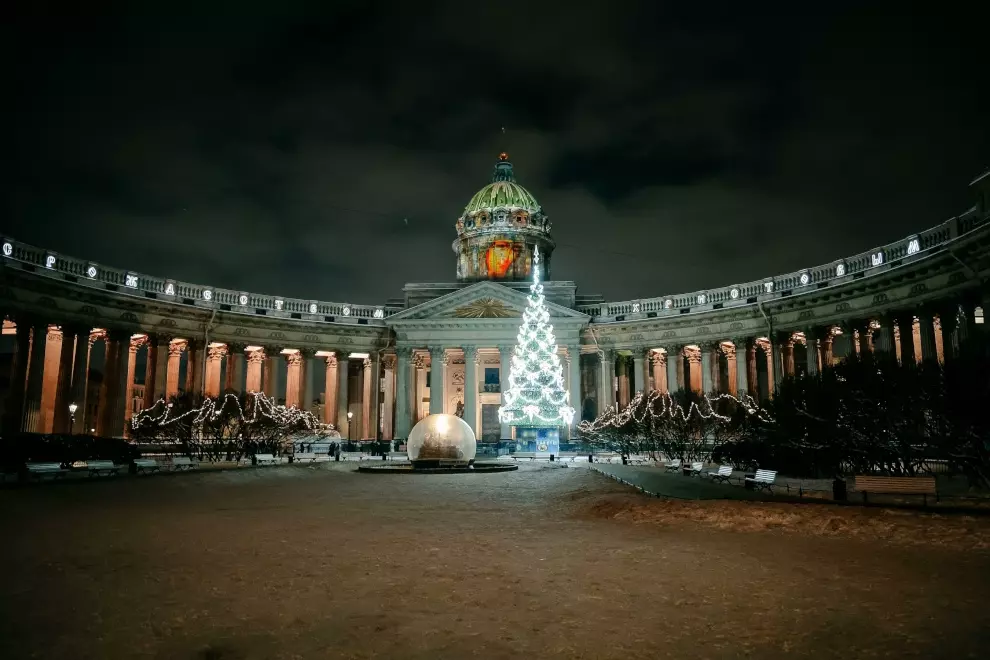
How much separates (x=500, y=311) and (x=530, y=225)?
62.7ft

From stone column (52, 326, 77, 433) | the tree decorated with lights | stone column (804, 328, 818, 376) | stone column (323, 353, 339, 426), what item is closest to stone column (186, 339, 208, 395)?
stone column (52, 326, 77, 433)

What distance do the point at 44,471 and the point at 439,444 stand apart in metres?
15.0

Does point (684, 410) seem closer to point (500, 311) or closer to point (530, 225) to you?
point (500, 311)

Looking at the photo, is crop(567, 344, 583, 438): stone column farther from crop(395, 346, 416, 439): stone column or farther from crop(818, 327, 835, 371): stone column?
crop(818, 327, 835, 371): stone column

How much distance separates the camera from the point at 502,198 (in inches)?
3145

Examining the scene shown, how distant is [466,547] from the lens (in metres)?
11.6

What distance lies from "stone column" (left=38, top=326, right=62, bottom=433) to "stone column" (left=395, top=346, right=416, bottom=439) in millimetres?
25592

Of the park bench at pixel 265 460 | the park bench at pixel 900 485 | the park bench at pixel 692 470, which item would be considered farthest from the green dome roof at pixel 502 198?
the park bench at pixel 900 485

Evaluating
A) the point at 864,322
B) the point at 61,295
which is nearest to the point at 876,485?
the point at 864,322

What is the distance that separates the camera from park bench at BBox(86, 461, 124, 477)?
25.0 m

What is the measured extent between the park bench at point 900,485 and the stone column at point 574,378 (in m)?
42.5

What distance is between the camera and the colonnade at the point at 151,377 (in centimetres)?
4256

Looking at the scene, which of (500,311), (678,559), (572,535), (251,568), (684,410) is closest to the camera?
(251,568)

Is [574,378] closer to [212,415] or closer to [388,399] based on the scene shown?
[388,399]
